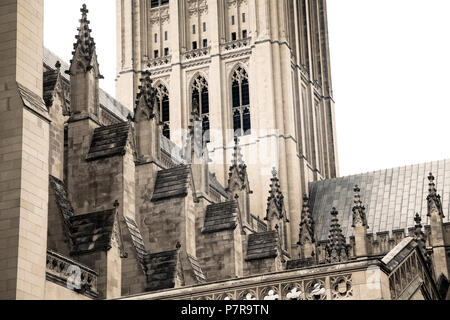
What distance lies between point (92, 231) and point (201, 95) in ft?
113

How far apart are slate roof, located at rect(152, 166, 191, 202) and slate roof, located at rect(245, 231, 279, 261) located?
7.33 metres

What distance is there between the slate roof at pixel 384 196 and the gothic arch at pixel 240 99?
19.5 feet

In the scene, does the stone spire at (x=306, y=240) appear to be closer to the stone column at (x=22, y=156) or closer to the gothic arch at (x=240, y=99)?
the gothic arch at (x=240, y=99)

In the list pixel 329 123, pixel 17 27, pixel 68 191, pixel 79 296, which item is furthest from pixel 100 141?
pixel 329 123

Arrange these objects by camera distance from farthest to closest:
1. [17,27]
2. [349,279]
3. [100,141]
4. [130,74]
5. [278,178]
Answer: [130,74], [278,178], [100,141], [17,27], [349,279]

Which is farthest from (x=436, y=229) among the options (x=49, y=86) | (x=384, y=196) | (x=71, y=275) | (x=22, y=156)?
(x=22, y=156)

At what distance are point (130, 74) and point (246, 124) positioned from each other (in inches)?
339

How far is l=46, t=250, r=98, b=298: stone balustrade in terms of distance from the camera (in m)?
20.6

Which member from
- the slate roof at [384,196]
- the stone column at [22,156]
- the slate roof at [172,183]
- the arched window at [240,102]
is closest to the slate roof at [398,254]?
the stone column at [22,156]

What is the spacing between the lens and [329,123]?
214 feet

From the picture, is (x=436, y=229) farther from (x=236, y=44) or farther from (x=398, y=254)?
(x=398, y=254)
